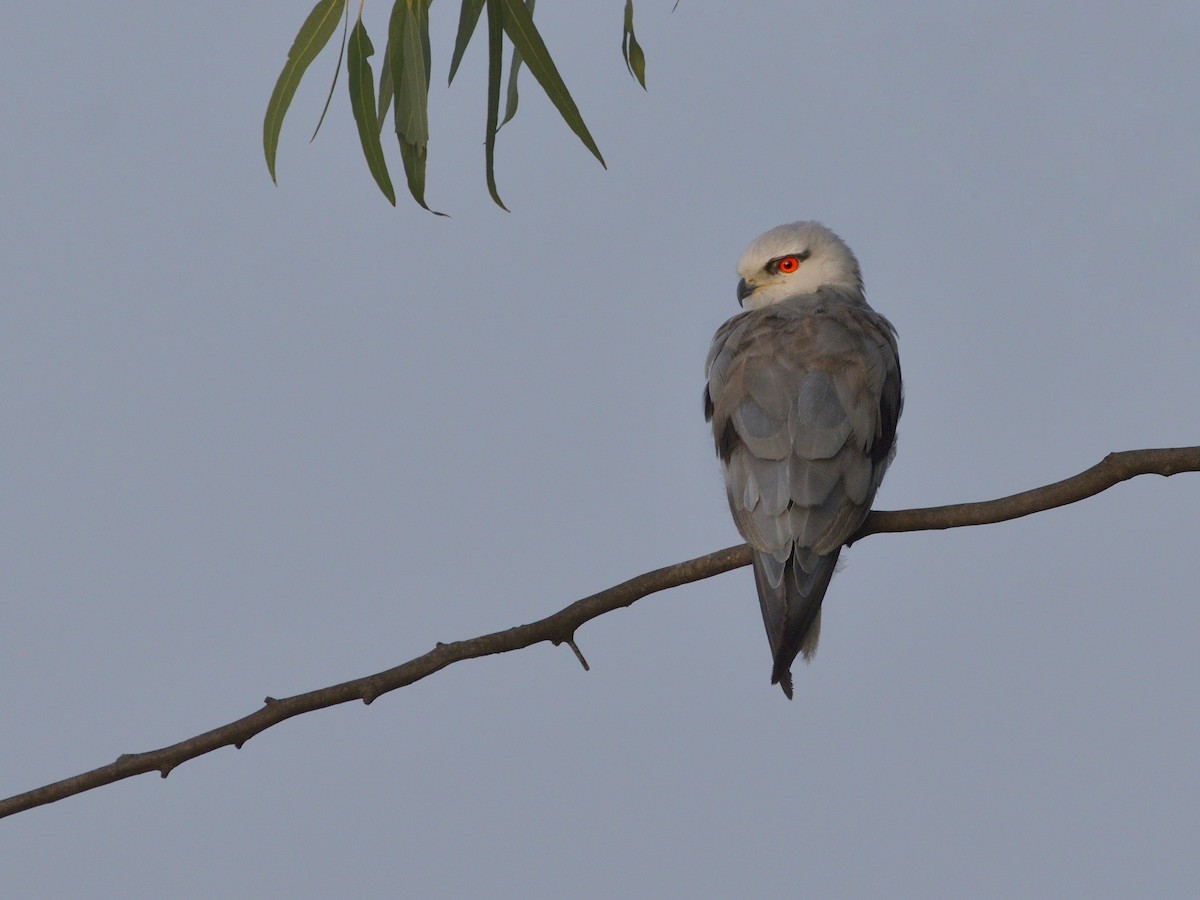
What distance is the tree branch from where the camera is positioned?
367cm

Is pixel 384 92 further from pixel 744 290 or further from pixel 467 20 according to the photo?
pixel 744 290

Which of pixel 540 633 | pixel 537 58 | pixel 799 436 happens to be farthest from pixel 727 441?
pixel 537 58

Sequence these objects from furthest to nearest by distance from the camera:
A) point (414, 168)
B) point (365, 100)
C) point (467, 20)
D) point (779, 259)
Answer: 1. point (779, 259)
2. point (467, 20)
3. point (365, 100)
4. point (414, 168)

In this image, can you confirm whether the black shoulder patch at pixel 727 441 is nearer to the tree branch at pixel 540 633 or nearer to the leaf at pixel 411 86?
the tree branch at pixel 540 633

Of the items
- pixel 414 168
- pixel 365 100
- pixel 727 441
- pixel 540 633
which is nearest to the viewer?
pixel 540 633

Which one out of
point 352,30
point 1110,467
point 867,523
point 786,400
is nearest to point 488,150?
point 352,30

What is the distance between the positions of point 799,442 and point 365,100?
1739mm

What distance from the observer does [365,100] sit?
4590 millimetres

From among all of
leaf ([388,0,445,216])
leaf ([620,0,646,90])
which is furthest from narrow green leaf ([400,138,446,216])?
leaf ([620,0,646,90])

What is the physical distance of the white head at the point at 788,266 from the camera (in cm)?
651

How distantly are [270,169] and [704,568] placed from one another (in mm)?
1803

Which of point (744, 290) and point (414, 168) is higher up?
point (744, 290)

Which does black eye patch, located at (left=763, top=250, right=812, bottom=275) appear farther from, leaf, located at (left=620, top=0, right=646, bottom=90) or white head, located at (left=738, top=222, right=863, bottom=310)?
leaf, located at (left=620, top=0, right=646, bottom=90)

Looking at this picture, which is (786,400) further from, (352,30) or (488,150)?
(352,30)
